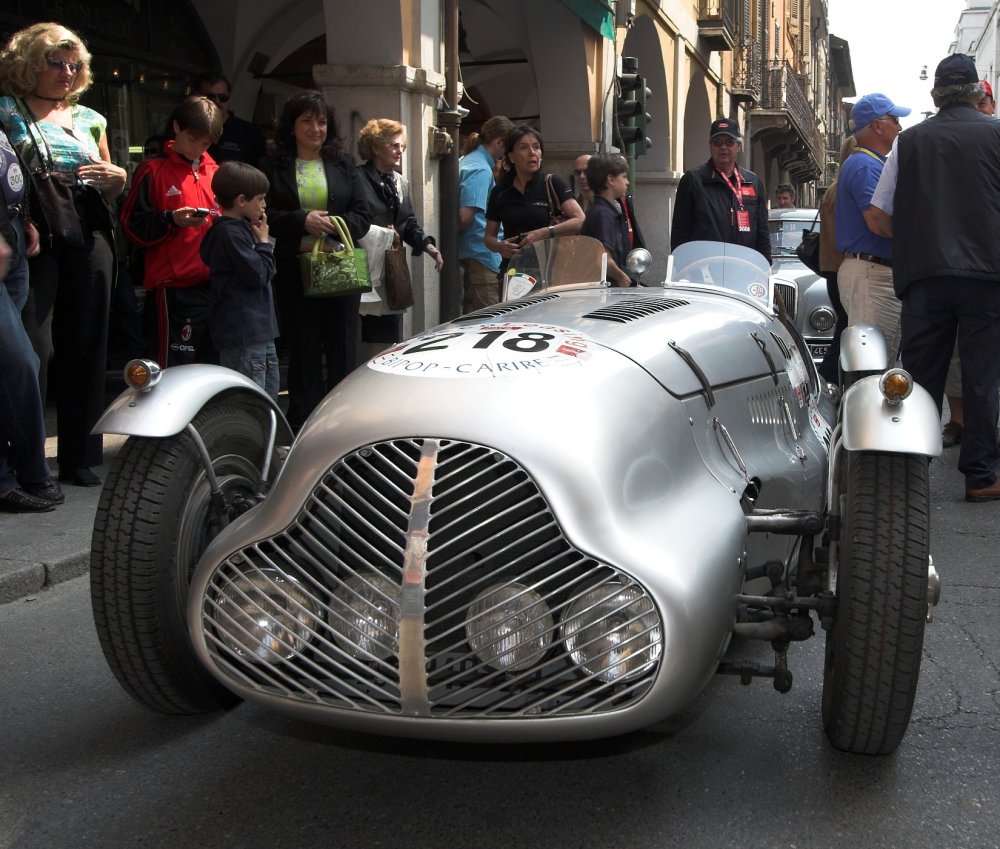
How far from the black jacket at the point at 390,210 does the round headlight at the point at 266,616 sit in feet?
12.2

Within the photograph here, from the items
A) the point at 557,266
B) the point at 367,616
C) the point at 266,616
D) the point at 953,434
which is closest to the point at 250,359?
the point at 557,266

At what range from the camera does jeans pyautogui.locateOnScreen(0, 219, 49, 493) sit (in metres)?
4.48

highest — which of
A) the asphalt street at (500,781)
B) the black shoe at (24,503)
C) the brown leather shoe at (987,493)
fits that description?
the black shoe at (24,503)

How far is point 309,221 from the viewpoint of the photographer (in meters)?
5.38

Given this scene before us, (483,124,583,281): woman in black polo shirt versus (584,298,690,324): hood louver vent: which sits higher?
(483,124,583,281): woman in black polo shirt

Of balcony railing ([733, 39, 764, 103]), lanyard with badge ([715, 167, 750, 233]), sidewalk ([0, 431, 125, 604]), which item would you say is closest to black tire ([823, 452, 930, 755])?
sidewalk ([0, 431, 125, 604])

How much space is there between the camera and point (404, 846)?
230cm

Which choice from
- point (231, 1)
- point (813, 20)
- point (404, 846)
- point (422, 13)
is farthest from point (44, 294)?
point (813, 20)

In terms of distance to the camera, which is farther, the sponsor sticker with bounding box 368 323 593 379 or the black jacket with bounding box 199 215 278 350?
the black jacket with bounding box 199 215 278 350

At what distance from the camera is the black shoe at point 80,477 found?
16.9 ft

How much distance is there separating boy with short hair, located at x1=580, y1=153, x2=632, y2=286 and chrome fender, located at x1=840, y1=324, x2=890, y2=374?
138 cm

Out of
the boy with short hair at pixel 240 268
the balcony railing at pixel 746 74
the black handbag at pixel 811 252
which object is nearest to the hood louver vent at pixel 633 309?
the boy with short hair at pixel 240 268

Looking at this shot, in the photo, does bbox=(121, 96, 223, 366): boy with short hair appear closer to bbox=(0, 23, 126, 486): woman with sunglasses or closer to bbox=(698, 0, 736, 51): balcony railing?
bbox=(0, 23, 126, 486): woman with sunglasses

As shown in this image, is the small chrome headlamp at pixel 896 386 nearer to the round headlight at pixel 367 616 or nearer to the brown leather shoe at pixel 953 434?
the round headlight at pixel 367 616
